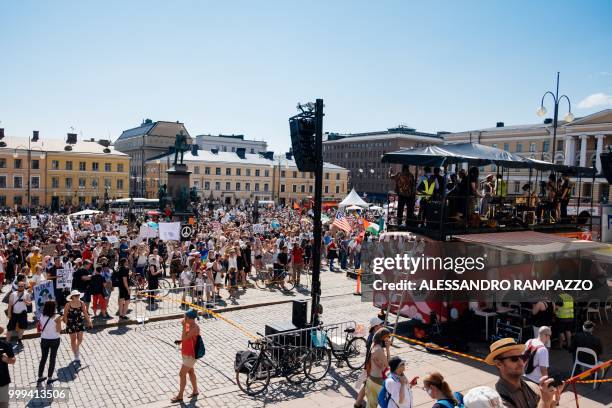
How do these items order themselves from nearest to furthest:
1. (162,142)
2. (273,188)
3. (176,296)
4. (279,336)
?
(279,336) < (176,296) < (273,188) < (162,142)

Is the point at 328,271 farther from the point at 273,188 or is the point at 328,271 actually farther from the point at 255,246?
the point at 273,188

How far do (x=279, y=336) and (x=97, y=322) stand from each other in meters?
6.15

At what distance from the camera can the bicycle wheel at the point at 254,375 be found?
29.2 feet

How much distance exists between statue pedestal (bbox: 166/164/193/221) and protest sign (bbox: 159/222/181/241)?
1295cm

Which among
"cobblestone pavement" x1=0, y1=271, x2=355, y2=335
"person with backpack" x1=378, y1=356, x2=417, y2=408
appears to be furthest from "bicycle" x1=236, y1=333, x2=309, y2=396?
"cobblestone pavement" x1=0, y1=271, x2=355, y2=335

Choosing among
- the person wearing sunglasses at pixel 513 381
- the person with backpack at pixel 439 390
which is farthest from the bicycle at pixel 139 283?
the person wearing sunglasses at pixel 513 381

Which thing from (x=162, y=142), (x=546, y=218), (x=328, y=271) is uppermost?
(x=162, y=142)

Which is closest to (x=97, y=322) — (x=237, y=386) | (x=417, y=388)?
(x=237, y=386)

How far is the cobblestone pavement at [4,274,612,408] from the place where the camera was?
336 inches

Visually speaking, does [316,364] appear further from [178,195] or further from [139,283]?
[178,195]

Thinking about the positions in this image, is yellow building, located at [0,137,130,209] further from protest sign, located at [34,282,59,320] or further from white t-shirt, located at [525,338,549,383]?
white t-shirt, located at [525,338,549,383]

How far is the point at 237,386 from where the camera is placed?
9164mm

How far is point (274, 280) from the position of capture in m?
18.8

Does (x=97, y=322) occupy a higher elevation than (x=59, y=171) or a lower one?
lower
